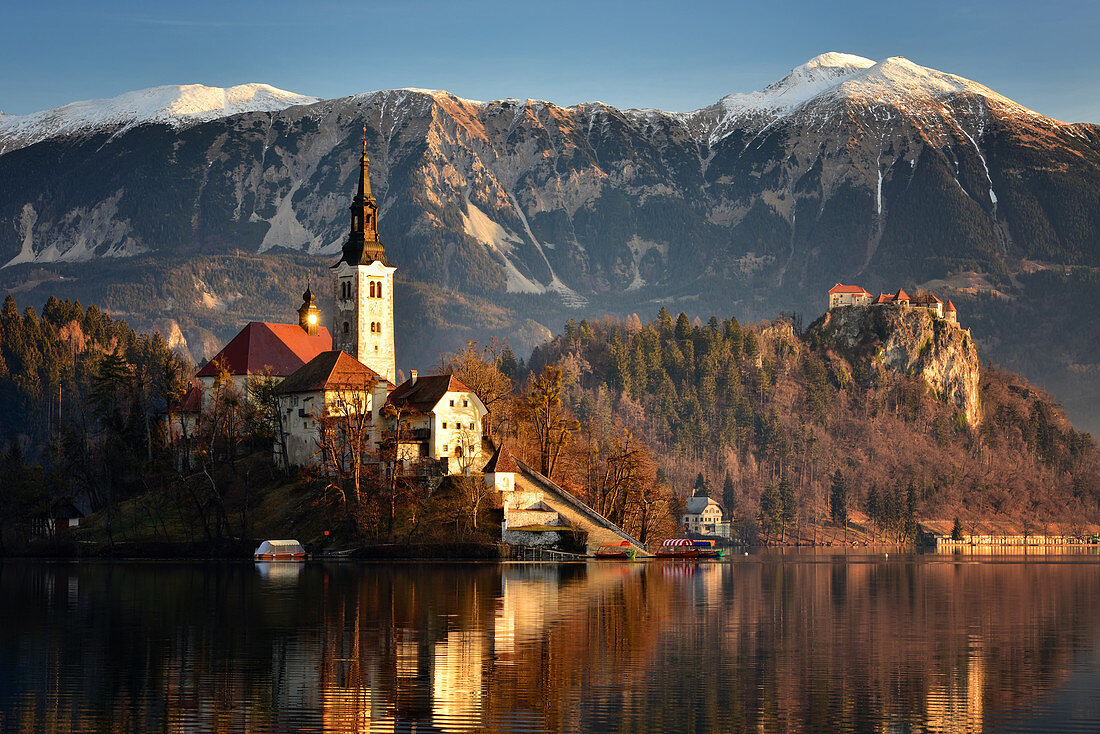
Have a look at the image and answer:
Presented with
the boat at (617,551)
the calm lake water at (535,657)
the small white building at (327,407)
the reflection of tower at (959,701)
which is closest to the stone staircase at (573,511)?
the boat at (617,551)

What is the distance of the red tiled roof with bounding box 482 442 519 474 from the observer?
129250 millimetres

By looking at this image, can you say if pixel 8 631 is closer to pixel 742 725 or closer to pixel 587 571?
pixel 742 725

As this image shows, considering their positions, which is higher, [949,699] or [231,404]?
[231,404]

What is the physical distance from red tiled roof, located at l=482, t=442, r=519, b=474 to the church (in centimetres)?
439

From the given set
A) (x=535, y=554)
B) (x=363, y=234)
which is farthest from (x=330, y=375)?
(x=363, y=234)

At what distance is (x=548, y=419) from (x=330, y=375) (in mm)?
20852

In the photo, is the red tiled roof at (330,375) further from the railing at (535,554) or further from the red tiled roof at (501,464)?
the railing at (535,554)

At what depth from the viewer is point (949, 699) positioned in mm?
44875

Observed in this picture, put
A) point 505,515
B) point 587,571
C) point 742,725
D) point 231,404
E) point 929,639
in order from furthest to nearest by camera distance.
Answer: point 231,404 → point 505,515 → point 587,571 → point 929,639 → point 742,725

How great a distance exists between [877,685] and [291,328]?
125 meters

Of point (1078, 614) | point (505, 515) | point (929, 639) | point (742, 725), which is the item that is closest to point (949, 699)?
point (742, 725)

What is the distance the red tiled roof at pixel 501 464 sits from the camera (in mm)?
129250

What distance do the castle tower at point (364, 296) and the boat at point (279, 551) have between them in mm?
43310

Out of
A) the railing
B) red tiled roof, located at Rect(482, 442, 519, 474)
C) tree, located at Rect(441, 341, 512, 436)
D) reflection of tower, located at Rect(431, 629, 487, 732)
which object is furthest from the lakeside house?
reflection of tower, located at Rect(431, 629, 487, 732)
